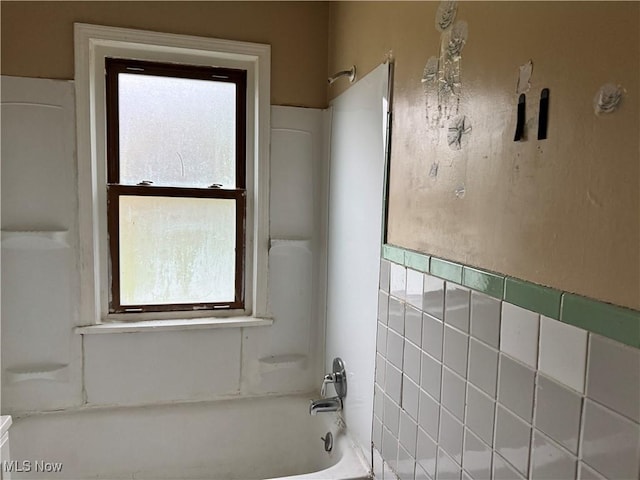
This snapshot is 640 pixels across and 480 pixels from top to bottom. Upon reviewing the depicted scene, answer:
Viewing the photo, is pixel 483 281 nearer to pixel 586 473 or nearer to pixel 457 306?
pixel 457 306

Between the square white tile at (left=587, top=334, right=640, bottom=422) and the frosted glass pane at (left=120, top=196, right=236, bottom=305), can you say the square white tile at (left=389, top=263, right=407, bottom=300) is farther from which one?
the frosted glass pane at (left=120, top=196, right=236, bottom=305)

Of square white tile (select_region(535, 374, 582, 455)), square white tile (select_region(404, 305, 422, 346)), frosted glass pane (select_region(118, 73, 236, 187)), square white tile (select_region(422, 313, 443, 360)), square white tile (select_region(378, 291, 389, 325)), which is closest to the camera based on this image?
square white tile (select_region(535, 374, 582, 455))

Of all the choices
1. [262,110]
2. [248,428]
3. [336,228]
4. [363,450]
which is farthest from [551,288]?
[248,428]

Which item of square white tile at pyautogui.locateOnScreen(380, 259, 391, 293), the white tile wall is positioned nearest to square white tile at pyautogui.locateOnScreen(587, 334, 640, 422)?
the white tile wall

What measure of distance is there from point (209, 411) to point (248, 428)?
20 cm

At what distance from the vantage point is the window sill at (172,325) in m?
2.03

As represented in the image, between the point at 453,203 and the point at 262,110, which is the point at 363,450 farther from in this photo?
the point at 262,110

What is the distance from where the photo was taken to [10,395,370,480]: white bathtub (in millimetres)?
1986

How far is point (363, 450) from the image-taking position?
5.68 ft

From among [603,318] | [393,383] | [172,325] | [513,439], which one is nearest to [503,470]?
[513,439]

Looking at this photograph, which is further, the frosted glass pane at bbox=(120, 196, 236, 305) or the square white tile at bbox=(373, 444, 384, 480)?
the frosted glass pane at bbox=(120, 196, 236, 305)

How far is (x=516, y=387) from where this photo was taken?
938 millimetres

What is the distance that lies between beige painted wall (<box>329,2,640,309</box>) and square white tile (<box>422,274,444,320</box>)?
8 cm

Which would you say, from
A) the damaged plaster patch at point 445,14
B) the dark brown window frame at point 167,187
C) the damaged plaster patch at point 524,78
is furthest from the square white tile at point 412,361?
the dark brown window frame at point 167,187
